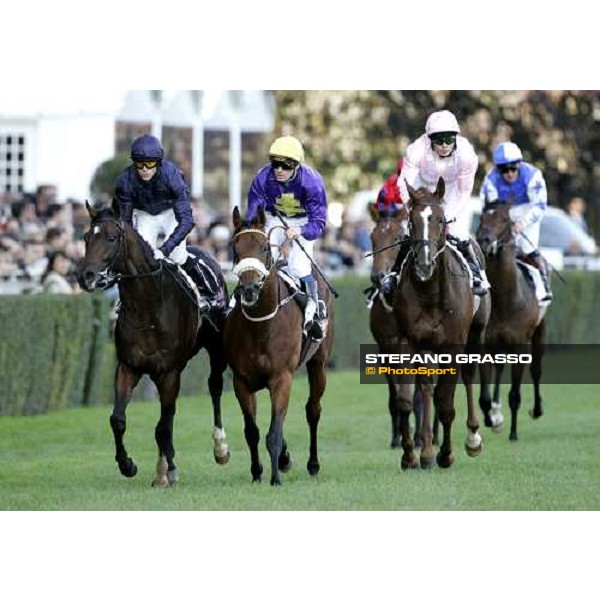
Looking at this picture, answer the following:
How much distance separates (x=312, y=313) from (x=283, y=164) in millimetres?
940

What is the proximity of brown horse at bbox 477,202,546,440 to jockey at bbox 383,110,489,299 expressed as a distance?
6.42 ft

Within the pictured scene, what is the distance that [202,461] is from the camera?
1168 cm

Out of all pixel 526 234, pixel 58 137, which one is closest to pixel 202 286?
pixel 526 234

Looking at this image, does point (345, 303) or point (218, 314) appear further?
point (345, 303)

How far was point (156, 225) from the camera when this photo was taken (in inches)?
410

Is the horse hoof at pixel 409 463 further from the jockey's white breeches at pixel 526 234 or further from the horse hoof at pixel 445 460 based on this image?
the jockey's white breeches at pixel 526 234

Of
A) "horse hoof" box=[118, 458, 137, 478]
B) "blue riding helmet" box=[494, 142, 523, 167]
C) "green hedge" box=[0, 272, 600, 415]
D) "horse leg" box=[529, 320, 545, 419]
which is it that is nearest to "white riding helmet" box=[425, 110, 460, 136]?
"blue riding helmet" box=[494, 142, 523, 167]

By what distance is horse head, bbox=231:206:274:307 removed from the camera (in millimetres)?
9266

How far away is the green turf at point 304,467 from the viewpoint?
30.5 feet

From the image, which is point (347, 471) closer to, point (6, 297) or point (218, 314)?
point (218, 314)

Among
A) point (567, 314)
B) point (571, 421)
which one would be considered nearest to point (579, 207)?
point (567, 314)

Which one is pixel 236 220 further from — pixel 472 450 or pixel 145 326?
pixel 472 450

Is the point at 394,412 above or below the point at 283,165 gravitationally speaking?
below

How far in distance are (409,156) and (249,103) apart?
1852cm
